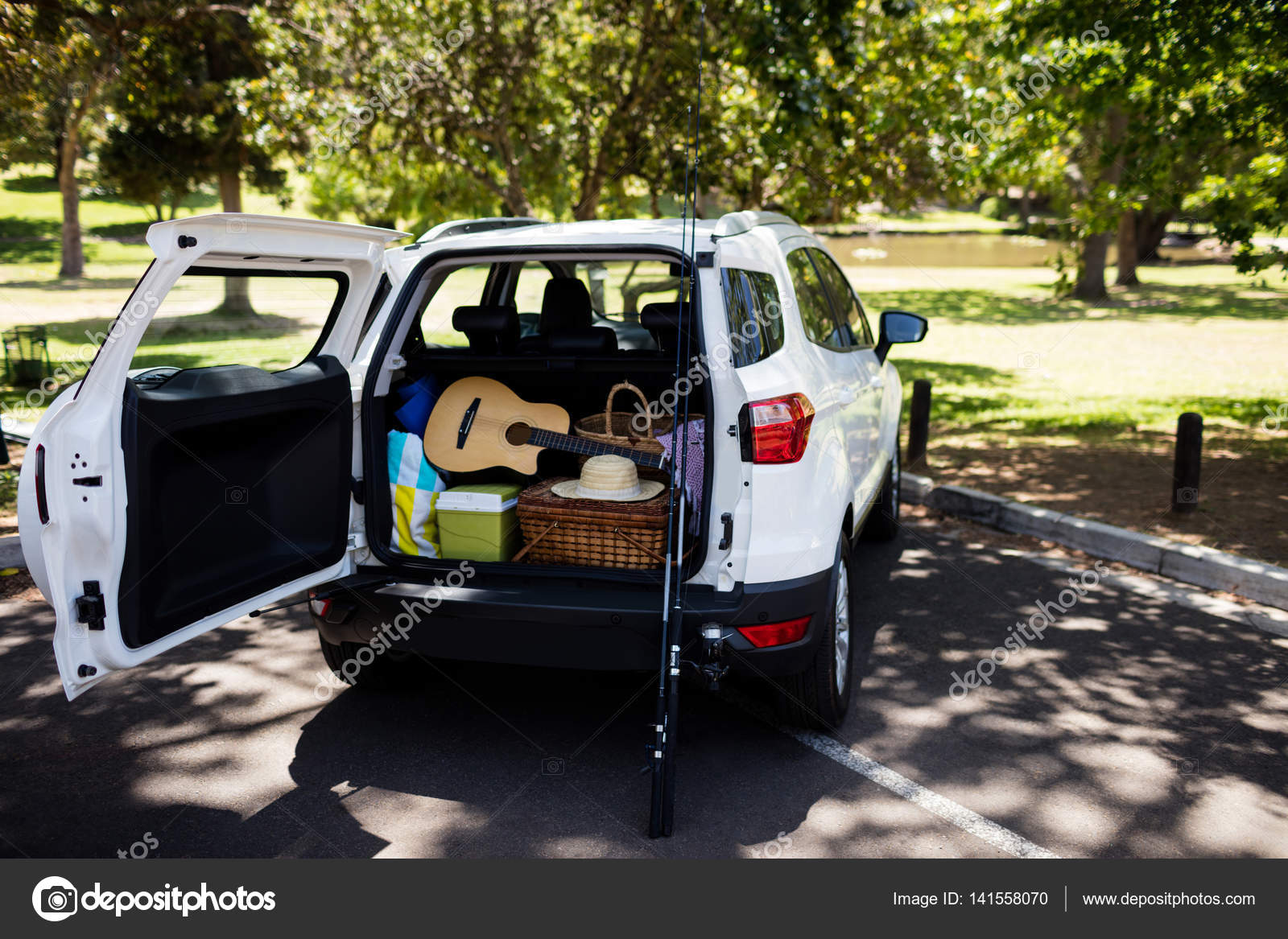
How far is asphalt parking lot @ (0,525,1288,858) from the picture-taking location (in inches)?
134

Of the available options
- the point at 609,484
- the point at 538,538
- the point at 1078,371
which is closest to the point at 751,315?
the point at 609,484

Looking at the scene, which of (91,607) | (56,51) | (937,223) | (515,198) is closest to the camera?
(91,607)

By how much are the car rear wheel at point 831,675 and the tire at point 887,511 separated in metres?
2.34

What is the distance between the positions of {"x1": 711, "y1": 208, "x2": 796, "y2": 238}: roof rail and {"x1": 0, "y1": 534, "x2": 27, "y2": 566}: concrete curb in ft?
15.4

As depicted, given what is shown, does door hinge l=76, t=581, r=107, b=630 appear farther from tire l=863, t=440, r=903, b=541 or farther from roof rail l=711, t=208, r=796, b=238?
tire l=863, t=440, r=903, b=541

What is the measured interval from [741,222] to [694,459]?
3.32 feet

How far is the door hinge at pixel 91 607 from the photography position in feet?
9.94

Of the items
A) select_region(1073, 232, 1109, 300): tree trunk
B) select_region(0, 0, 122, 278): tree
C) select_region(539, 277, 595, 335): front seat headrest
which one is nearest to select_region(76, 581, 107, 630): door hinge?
select_region(539, 277, 595, 335): front seat headrest

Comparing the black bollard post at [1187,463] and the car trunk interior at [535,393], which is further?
the black bollard post at [1187,463]

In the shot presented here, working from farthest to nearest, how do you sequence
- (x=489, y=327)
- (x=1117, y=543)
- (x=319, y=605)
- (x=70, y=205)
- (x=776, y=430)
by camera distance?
(x=70, y=205) < (x=1117, y=543) < (x=489, y=327) < (x=319, y=605) < (x=776, y=430)

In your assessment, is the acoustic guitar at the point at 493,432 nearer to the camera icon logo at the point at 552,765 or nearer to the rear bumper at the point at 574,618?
the rear bumper at the point at 574,618

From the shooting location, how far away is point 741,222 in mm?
4277

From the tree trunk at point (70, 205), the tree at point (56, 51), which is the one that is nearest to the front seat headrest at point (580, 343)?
the tree at point (56, 51)

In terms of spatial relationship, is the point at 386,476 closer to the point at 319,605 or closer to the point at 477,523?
the point at 477,523
